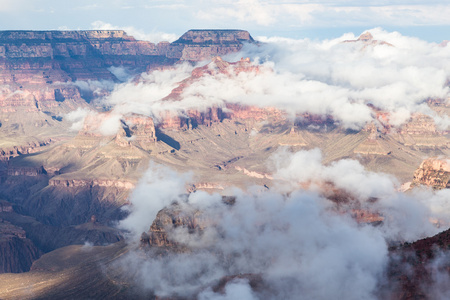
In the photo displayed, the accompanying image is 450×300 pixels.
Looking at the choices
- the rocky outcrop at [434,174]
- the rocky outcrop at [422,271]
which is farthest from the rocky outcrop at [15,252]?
the rocky outcrop at [422,271]

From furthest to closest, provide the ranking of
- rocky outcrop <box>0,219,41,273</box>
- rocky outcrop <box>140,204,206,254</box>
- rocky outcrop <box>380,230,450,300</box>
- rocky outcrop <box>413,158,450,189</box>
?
rocky outcrop <box>0,219,41,273</box> → rocky outcrop <box>413,158,450,189</box> → rocky outcrop <box>140,204,206,254</box> → rocky outcrop <box>380,230,450,300</box>

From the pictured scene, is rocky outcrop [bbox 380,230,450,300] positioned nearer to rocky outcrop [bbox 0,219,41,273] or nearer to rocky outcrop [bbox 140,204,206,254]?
rocky outcrop [bbox 140,204,206,254]

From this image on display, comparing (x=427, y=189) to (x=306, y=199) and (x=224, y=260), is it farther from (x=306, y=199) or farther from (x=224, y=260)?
(x=224, y=260)

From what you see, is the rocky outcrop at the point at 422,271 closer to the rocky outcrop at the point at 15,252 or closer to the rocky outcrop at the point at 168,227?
the rocky outcrop at the point at 168,227

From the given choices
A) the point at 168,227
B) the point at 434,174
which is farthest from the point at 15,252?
→ the point at 434,174

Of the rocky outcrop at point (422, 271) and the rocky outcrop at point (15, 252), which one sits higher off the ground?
the rocky outcrop at point (422, 271)

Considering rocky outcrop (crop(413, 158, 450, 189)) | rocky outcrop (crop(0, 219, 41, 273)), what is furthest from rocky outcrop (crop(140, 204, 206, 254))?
rocky outcrop (crop(0, 219, 41, 273))

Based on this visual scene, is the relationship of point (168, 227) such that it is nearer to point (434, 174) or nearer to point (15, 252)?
point (434, 174)
